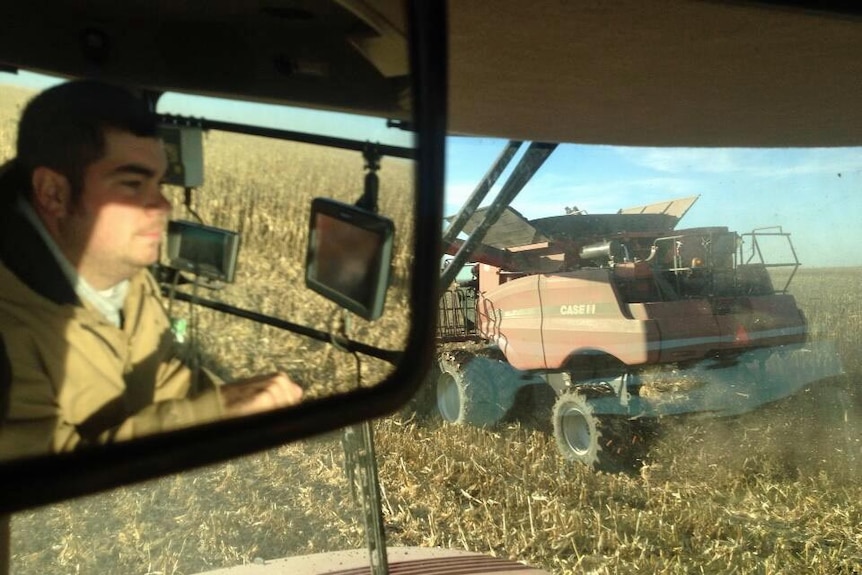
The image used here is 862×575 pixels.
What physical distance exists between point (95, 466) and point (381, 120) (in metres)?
0.80

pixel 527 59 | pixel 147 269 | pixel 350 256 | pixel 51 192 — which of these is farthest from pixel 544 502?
pixel 51 192

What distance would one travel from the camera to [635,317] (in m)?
5.30

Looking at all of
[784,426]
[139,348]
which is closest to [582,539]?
[784,426]

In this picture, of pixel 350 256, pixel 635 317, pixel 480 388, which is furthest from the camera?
pixel 480 388

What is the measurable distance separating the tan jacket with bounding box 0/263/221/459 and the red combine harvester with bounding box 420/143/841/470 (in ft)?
11.7

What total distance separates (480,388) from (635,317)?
1.51 meters

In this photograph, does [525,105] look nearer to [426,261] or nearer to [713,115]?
[713,115]

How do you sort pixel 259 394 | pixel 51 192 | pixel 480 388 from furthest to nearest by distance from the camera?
1. pixel 480 388
2. pixel 259 394
3. pixel 51 192

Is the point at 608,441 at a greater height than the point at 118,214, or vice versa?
the point at 118,214

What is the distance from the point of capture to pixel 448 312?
19.9ft

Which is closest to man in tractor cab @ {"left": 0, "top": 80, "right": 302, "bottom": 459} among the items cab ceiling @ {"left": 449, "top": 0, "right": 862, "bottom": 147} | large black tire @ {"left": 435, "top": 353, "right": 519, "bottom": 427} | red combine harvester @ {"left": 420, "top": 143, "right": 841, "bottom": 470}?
cab ceiling @ {"left": 449, "top": 0, "right": 862, "bottom": 147}

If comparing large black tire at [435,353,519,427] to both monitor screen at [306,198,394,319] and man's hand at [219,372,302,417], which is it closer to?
monitor screen at [306,198,394,319]

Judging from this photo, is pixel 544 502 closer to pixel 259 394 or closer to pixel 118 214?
pixel 259 394

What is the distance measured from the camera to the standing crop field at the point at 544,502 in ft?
13.4
